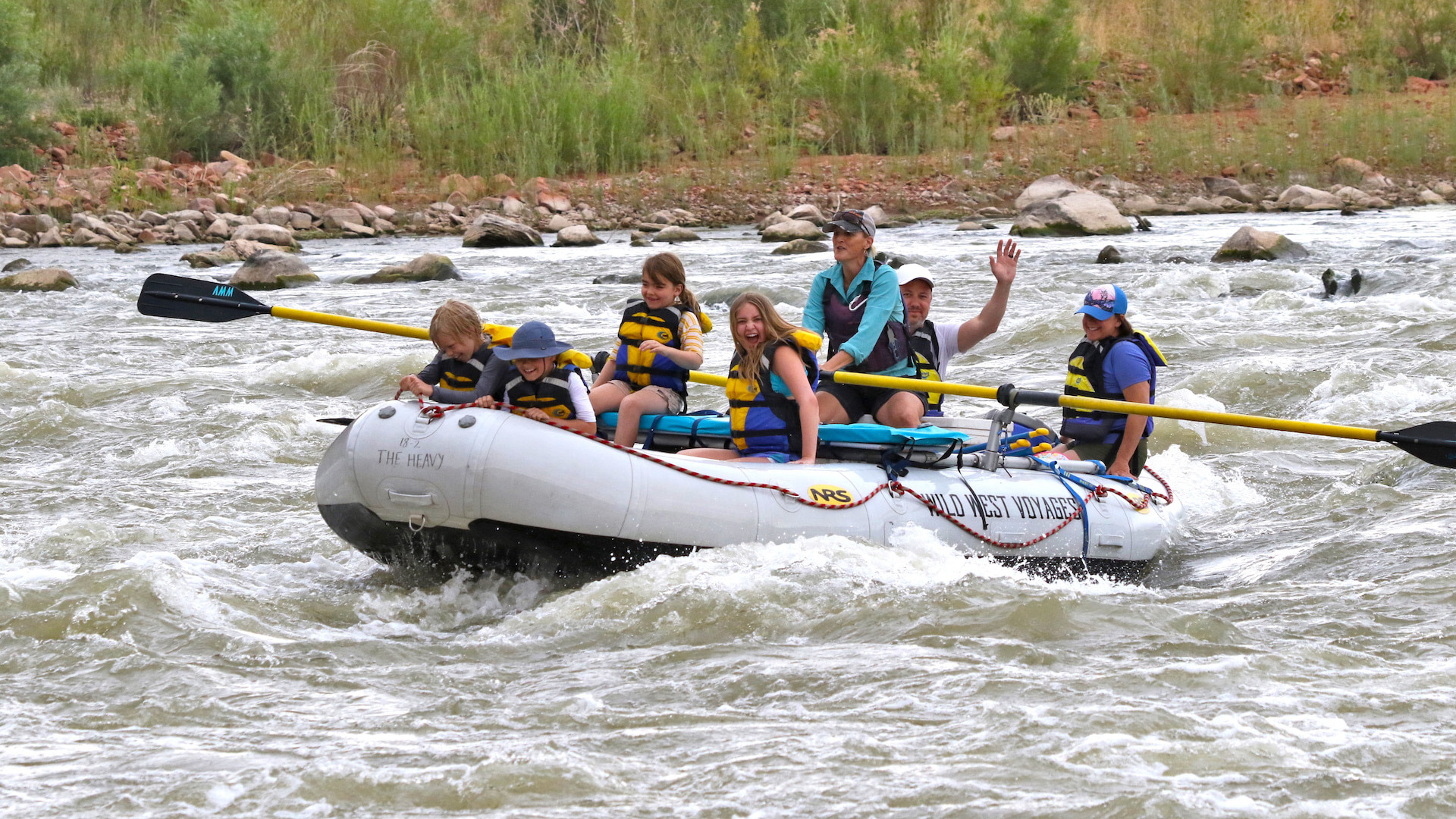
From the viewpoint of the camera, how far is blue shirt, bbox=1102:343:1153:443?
584cm

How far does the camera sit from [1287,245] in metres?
14.1

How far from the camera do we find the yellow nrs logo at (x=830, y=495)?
5.09 m

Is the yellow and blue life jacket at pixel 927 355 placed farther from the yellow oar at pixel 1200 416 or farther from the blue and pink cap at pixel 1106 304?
the blue and pink cap at pixel 1106 304

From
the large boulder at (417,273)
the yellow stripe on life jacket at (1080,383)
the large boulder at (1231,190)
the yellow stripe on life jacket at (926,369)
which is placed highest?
the large boulder at (1231,190)

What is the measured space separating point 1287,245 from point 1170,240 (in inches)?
76.4

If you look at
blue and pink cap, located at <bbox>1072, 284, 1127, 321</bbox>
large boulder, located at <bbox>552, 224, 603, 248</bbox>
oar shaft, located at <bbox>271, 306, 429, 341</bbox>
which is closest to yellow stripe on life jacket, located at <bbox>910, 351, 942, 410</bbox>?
blue and pink cap, located at <bbox>1072, 284, 1127, 321</bbox>

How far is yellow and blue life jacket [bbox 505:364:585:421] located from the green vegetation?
645 inches

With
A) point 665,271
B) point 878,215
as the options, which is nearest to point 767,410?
point 665,271

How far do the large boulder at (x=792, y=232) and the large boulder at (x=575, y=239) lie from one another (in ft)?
6.57

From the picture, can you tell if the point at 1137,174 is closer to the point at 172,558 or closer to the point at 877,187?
the point at 877,187

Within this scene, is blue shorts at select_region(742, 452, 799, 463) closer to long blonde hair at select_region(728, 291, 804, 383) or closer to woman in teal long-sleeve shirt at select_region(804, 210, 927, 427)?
long blonde hair at select_region(728, 291, 804, 383)

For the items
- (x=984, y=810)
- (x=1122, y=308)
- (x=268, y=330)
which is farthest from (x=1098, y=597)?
(x=268, y=330)

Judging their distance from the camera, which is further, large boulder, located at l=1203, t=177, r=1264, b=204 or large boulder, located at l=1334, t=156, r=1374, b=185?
large boulder, located at l=1334, t=156, r=1374, b=185

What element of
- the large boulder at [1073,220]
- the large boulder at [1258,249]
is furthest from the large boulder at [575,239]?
the large boulder at [1258,249]
